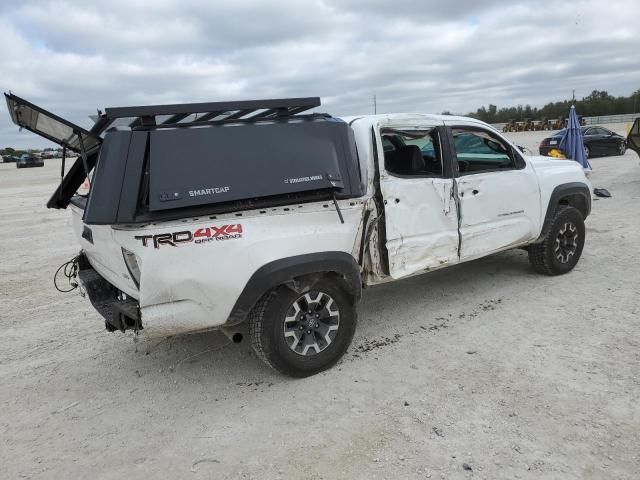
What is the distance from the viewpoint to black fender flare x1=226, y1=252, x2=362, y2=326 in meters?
3.38

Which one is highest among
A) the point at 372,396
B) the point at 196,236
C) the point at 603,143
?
the point at 603,143

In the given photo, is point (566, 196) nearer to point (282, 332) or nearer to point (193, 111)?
point (282, 332)

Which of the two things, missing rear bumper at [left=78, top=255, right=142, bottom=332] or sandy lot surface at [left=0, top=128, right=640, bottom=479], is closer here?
sandy lot surface at [left=0, top=128, right=640, bottom=479]

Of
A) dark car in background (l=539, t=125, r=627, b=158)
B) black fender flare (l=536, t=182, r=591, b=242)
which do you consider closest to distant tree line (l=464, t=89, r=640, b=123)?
dark car in background (l=539, t=125, r=627, b=158)

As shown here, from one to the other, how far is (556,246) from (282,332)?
3690 millimetres

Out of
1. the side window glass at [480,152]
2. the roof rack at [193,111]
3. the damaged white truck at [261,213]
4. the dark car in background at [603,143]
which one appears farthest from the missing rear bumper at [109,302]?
the dark car in background at [603,143]

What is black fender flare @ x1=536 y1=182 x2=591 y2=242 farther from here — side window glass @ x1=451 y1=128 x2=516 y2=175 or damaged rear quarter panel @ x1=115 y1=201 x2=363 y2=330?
damaged rear quarter panel @ x1=115 y1=201 x2=363 y2=330

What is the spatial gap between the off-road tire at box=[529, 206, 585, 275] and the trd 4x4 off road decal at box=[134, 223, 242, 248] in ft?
12.6

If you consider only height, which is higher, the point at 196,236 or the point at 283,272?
the point at 196,236

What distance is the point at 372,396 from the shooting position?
3510 mm

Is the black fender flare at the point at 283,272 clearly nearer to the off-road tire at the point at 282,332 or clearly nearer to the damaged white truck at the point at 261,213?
the damaged white truck at the point at 261,213

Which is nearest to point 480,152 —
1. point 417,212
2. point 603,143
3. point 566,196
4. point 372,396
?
point 566,196

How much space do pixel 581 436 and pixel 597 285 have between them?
2.98 m

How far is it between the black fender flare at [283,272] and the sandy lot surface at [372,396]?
71 centimetres
